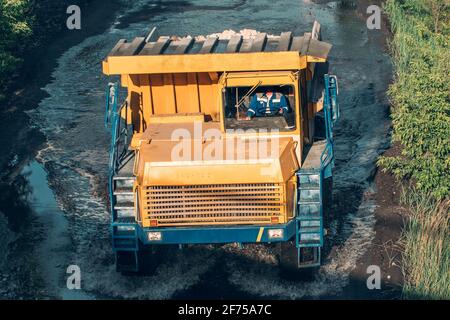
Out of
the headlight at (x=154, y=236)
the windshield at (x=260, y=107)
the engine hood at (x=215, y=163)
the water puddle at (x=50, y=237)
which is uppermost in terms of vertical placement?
the windshield at (x=260, y=107)

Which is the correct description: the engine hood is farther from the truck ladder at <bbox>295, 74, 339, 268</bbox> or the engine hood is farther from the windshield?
the windshield

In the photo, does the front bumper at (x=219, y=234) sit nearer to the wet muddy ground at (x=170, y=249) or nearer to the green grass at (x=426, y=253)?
the wet muddy ground at (x=170, y=249)

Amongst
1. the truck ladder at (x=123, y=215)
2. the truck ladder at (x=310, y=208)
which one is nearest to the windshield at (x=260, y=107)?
the truck ladder at (x=310, y=208)

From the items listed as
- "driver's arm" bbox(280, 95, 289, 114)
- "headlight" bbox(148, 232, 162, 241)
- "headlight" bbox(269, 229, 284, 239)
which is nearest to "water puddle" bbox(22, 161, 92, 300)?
"headlight" bbox(148, 232, 162, 241)

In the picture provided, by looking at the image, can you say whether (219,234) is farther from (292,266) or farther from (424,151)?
(424,151)

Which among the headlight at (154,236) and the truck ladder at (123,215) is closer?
the headlight at (154,236)

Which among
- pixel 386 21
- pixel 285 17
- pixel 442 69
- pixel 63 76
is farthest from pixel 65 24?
pixel 442 69
